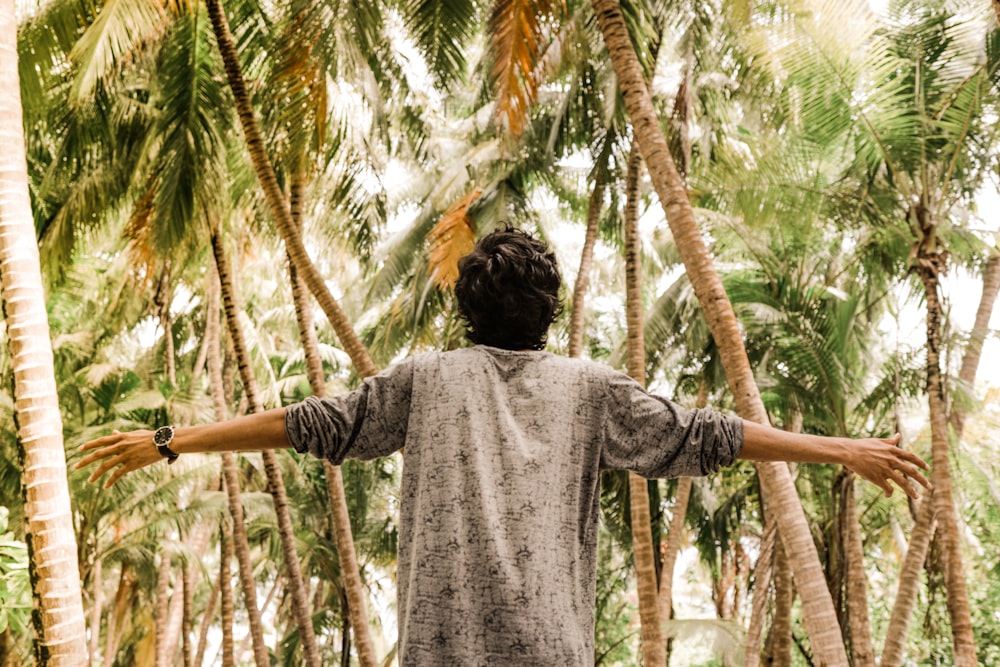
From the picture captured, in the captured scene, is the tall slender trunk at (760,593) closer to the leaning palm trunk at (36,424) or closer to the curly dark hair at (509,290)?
the leaning palm trunk at (36,424)

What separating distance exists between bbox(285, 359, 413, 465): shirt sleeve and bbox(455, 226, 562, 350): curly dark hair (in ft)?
0.70

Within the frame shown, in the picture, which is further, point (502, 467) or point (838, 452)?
point (838, 452)

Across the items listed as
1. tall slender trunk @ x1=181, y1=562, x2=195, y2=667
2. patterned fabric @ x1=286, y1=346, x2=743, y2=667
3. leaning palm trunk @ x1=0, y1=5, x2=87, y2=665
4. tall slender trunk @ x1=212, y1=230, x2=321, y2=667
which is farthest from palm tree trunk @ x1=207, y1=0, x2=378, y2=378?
tall slender trunk @ x1=181, y1=562, x2=195, y2=667

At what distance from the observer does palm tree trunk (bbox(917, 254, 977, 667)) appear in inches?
290

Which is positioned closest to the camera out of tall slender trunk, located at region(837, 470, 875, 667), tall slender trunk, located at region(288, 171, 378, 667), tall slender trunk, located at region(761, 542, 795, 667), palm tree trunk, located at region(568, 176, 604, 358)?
tall slender trunk, located at region(288, 171, 378, 667)

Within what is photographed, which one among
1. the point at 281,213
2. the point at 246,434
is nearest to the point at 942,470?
the point at 281,213

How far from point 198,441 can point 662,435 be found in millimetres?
1034

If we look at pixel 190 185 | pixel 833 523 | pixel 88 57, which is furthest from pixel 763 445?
pixel 833 523

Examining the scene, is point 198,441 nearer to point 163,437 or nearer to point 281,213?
point 163,437

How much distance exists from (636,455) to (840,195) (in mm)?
7196

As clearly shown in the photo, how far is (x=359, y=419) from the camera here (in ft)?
6.83

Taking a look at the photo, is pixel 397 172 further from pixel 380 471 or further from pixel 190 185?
pixel 190 185

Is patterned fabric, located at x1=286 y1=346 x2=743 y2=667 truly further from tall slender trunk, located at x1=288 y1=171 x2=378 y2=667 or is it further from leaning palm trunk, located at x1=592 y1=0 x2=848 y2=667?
tall slender trunk, located at x1=288 y1=171 x2=378 y2=667

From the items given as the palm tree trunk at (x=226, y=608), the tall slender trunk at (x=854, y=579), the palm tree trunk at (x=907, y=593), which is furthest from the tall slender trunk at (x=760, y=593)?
the palm tree trunk at (x=226, y=608)
